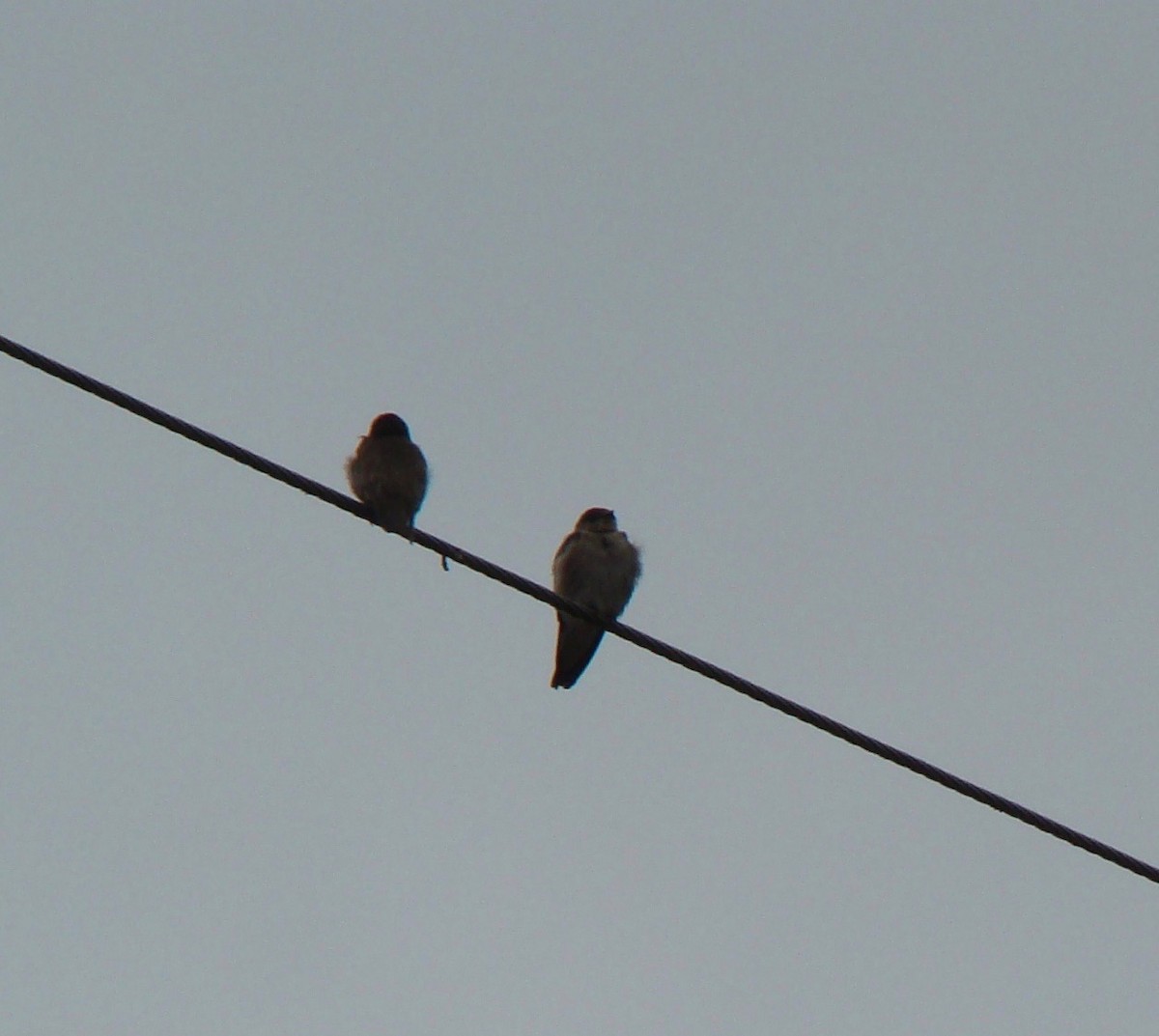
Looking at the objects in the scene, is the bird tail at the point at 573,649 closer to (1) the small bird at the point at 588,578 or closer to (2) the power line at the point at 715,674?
(1) the small bird at the point at 588,578

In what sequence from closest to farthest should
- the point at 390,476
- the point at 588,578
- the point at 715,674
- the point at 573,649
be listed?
the point at 715,674 → the point at 390,476 → the point at 588,578 → the point at 573,649

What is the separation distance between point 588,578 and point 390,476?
121cm

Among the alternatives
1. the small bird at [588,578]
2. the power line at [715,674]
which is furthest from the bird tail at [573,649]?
the power line at [715,674]

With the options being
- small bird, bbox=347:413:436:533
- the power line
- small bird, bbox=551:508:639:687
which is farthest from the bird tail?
the power line

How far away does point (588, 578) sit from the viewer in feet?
33.2

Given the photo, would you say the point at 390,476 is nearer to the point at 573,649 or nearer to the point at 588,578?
the point at 588,578

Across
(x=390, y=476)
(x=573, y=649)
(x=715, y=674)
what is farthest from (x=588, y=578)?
(x=715, y=674)

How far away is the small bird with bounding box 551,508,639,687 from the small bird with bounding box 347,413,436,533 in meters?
0.92

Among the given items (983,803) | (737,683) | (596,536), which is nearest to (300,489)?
(737,683)

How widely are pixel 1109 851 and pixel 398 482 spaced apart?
466cm

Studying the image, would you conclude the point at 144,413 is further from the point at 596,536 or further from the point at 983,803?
the point at 596,536

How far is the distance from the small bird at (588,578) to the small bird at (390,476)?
92cm

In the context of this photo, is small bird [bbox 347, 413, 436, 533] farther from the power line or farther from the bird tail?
the power line

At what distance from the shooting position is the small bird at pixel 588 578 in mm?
10133
